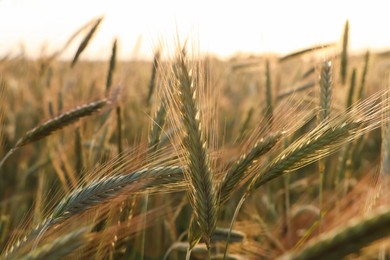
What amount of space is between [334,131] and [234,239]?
51 centimetres

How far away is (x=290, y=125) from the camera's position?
4.58ft

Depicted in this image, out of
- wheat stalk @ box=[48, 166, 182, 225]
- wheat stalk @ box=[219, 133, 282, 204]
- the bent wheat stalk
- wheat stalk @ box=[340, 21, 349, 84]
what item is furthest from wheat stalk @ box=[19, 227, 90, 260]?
wheat stalk @ box=[340, 21, 349, 84]

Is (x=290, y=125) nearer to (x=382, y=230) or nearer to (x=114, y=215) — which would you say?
(x=114, y=215)

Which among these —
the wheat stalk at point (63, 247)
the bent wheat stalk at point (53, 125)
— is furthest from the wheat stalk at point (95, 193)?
the bent wheat stalk at point (53, 125)

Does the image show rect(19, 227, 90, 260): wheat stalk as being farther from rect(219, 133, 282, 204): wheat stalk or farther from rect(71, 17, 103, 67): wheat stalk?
rect(71, 17, 103, 67): wheat stalk

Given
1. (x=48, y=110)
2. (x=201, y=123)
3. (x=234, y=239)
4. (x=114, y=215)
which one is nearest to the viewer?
(x=201, y=123)

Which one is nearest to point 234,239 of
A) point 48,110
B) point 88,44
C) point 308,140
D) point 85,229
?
point 308,140

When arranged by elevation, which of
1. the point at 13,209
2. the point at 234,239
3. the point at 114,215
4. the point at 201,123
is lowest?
the point at 13,209

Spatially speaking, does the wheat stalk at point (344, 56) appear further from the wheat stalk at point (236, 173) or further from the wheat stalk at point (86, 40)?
the wheat stalk at point (236, 173)

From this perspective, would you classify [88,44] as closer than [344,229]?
No

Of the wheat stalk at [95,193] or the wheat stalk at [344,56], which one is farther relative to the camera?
the wheat stalk at [344,56]

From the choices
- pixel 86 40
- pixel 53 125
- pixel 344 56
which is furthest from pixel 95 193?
pixel 344 56

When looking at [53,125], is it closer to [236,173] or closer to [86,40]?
[236,173]

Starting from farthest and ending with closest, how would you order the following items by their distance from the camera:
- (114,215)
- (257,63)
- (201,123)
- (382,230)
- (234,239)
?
(257,63)
(234,239)
(114,215)
(201,123)
(382,230)
